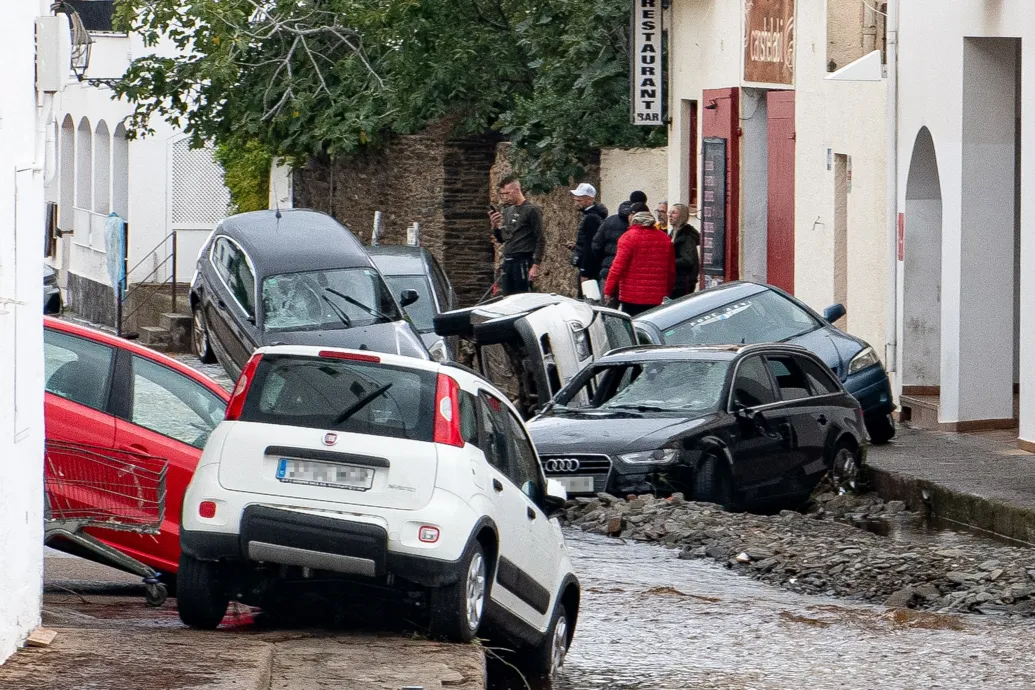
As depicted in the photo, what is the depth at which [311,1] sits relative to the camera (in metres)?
34.1

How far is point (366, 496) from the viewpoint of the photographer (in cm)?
858

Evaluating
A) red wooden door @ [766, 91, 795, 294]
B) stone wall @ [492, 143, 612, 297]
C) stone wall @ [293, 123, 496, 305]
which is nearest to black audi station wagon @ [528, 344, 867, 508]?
red wooden door @ [766, 91, 795, 294]

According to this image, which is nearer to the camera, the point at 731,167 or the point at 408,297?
the point at 408,297

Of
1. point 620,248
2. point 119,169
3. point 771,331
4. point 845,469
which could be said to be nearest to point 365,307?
point 620,248

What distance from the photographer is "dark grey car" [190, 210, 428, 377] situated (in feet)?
66.4

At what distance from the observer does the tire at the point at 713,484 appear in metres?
14.5

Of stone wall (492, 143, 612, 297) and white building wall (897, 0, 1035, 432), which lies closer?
white building wall (897, 0, 1035, 432)

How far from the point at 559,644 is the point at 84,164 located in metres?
42.8

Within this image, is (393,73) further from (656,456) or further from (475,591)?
(475,591)

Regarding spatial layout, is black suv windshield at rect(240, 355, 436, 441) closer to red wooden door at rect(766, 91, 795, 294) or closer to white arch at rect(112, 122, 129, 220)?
red wooden door at rect(766, 91, 795, 294)

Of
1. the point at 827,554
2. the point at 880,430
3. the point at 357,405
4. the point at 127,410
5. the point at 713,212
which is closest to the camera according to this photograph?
the point at 357,405

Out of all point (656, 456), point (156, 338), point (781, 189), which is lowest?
point (656, 456)

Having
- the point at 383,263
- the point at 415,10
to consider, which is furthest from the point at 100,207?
the point at 383,263

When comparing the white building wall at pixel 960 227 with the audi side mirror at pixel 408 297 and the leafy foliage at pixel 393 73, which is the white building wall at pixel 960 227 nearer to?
the audi side mirror at pixel 408 297
